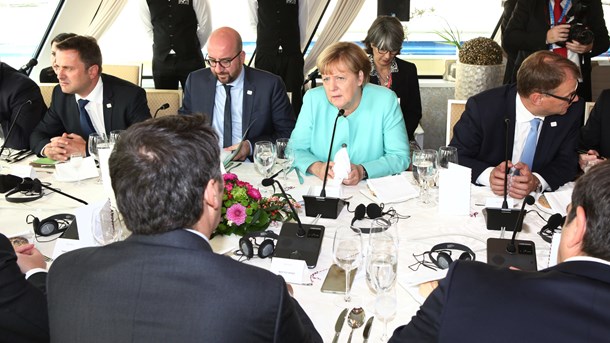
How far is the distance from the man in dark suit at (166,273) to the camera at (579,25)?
3.87 metres

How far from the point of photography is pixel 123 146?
4.78ft

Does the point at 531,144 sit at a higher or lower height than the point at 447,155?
lower

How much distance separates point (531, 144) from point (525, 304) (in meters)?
2.14

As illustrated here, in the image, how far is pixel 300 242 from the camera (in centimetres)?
226

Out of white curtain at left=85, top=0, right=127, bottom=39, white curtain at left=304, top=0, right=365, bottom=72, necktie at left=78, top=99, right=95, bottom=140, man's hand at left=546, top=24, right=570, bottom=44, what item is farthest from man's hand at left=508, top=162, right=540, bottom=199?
white curtain at left=85, top=0, right=127, bottom=39

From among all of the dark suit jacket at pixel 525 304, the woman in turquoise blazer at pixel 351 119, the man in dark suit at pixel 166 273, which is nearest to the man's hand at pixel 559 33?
the woman in turquoise blazer at pixel 351 119

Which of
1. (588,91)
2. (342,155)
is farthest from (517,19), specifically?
(342,155)

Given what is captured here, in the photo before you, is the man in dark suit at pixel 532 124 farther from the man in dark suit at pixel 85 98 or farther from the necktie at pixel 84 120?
the necktie at pixel 84 120

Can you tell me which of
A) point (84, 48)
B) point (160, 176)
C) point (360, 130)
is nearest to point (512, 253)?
point (160, 176)

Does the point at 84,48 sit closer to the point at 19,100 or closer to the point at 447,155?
the point at 19,100

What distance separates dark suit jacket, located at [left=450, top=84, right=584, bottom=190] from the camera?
10.7 ft

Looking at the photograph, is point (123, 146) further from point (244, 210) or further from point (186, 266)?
point (244, 210)

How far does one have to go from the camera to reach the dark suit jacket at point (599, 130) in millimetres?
3459

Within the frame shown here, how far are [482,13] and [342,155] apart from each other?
190 inches
